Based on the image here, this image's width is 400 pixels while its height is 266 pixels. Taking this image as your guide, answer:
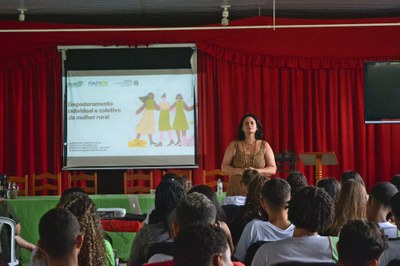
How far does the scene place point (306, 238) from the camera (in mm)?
3281

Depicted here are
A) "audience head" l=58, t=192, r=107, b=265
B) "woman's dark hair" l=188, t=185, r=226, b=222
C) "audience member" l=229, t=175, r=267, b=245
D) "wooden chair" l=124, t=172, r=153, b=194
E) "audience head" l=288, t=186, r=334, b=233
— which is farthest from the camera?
"wooden chair" l=124, t=172, r=153, b=194

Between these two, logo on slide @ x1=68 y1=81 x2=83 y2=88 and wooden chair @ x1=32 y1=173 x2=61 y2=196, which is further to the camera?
logo on slide @ x1=68 y1=81 x2=83 y2=88

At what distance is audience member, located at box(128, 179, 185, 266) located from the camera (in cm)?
379

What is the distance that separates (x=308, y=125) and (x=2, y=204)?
6.73m

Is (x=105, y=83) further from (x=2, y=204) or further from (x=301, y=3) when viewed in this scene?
(x=2, y=204)

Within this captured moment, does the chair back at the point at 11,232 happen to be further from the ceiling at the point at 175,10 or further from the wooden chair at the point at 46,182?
the ceiling at the point at 175,10

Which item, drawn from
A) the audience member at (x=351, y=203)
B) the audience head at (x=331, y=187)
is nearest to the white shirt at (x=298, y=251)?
the audience member at (x=351, y=203)

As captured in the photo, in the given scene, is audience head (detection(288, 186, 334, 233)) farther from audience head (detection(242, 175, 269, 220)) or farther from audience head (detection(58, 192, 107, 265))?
audience head (detection(242, 175, 269, 220))

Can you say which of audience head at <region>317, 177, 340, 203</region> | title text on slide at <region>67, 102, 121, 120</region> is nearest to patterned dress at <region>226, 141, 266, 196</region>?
audience head at <region>317, 177, 340, 203</region>

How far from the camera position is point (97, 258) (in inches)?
122

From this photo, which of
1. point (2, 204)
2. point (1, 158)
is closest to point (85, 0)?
point (1, 158)

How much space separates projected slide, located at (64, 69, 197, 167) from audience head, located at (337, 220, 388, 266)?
28.2 ft

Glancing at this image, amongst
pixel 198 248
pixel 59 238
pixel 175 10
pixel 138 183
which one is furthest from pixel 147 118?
pixel 198 248

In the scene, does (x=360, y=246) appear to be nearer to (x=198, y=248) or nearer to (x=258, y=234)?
(x=198, y=248)
